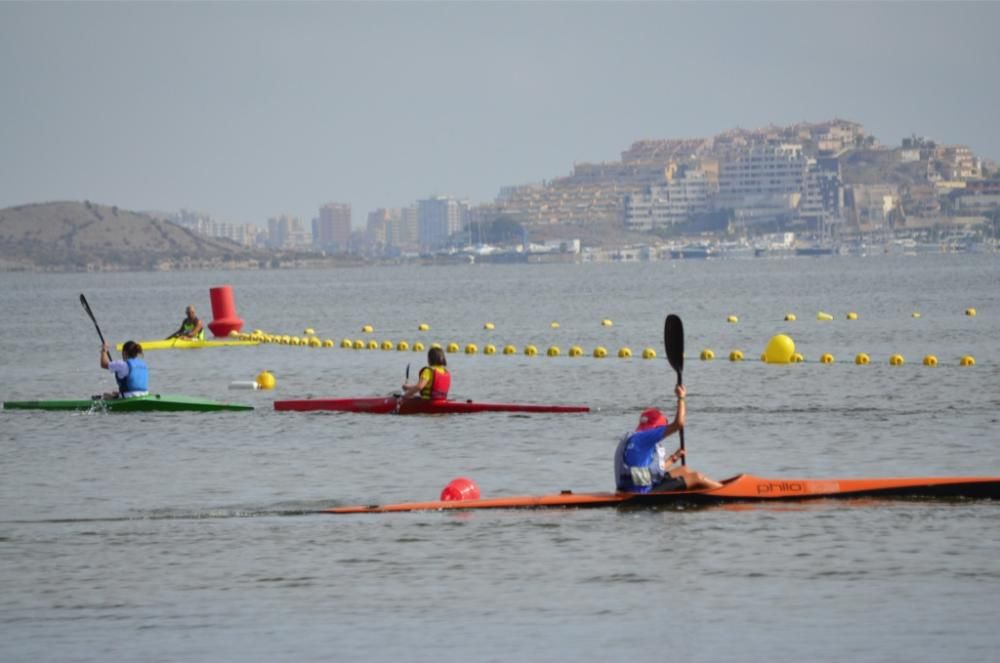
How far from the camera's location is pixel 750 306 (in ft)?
284

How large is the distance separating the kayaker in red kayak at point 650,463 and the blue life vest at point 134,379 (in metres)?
13.0

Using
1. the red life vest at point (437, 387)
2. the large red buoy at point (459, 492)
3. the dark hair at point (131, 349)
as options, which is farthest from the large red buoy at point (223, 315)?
the large red buoy at point (459, 492)

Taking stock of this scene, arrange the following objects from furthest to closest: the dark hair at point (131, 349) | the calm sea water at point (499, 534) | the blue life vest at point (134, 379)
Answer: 1. the blue life vest at point (134, 379)
2. the dark hair at point (131, 349)
3. the calm sea water at point (499, 534)

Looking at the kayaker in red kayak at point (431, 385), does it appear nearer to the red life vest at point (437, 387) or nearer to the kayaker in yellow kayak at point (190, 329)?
the red life vest at point (437, 387)

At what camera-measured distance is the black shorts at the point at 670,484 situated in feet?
61.6

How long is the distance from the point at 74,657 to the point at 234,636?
1243 mm

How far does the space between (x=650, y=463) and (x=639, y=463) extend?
0.38 ft

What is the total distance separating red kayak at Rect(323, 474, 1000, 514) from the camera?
1894cm

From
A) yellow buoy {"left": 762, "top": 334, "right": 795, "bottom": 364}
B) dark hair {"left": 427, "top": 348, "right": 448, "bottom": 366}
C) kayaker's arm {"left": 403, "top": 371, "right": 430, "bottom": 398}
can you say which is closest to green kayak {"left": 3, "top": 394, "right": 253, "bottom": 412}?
kayaker's arm {"left": 403, "top": 371, "right": 430, "bottom": 398}

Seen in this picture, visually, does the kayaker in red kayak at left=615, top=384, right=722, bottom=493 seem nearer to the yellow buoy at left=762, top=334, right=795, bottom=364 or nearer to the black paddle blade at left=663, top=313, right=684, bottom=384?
the black paddle blade at left=663, top=313, right=684, bottom=384

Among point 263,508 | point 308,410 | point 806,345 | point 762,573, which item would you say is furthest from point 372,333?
point 762,573

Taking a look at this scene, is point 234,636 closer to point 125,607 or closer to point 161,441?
point 125,607

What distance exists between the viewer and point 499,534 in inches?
728

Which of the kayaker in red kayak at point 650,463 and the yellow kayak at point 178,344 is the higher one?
the kayaker in red kayak at point 650,463
